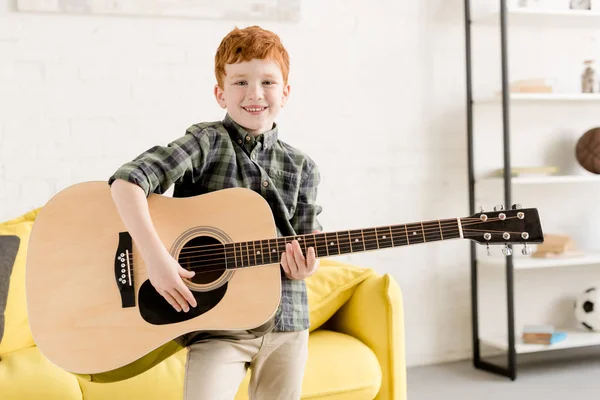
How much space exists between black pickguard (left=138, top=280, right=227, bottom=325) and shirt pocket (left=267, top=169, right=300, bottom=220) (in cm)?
22

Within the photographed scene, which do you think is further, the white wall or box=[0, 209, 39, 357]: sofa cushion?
the white wall

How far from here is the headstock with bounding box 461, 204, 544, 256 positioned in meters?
1.48

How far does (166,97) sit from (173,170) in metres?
1.54

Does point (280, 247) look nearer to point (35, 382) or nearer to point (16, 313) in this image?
point (35, 382)

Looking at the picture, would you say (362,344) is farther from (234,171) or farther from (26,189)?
(26,189)

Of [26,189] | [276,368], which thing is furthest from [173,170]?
[26,189]

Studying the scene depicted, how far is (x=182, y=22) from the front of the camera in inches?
115

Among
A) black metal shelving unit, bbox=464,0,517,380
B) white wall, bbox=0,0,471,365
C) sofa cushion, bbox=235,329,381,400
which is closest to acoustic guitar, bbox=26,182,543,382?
sofa cushion, bbox=235,329,381,400

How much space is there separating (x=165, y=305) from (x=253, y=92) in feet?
1.50

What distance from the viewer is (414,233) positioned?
153 cm

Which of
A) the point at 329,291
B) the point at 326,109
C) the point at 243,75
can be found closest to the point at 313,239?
the point at 243,75

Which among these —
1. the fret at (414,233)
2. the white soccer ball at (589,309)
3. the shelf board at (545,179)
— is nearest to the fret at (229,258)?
the fret at (414,233)

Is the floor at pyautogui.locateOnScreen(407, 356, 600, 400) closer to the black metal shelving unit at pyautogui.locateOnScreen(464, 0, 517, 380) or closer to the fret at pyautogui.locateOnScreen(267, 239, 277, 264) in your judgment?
the black metal shelving unit at pyautogui.locateOnScreen(464, 0, 517, 380)

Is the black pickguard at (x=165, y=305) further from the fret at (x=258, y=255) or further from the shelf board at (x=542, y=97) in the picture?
the shelf board at (x=542, y=97)
